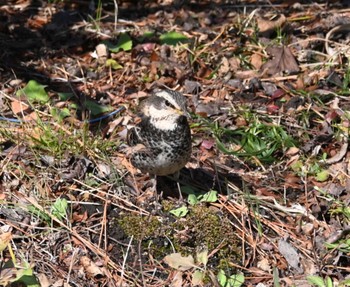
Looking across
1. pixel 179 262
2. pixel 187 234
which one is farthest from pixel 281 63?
pixel 179 262

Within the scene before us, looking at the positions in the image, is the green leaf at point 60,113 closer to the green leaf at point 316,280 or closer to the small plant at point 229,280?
the small plant at point 229,280

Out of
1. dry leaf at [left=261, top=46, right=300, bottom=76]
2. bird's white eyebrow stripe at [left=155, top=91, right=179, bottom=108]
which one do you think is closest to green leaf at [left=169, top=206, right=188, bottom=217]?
bird's white eyebrow stripe at [left=155, top=91, right=179, bottom=108]

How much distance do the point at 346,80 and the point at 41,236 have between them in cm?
319

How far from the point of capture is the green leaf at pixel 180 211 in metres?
5.99

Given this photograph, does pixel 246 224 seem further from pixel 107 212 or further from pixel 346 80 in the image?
pixel 346 80

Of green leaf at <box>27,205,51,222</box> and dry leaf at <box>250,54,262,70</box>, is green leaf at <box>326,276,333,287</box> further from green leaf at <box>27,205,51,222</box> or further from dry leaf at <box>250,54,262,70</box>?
dry leaf at <box>250,54,262,70</box>

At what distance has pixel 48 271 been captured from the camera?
551 centimetres

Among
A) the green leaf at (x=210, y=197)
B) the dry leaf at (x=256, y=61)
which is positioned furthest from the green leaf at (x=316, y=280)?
the dry leaf at (x=256, y=61)

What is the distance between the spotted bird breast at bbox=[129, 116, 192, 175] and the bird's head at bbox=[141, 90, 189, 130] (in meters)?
0.04

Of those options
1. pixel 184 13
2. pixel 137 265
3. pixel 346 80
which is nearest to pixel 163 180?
pixel 137 265

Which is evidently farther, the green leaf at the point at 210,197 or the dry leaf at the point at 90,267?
the green leaf at the point at 210,197

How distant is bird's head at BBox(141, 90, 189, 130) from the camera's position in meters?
5.68

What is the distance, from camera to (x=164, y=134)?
5719mm

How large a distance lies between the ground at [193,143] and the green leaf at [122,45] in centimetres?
1
